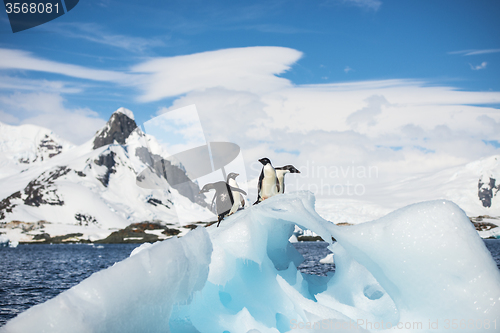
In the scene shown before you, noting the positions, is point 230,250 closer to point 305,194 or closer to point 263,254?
point 263,254

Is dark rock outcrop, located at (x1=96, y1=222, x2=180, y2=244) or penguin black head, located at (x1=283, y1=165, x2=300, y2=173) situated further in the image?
dark rock outcrop, located at (x1=96, y1=222, x2=180, y2=244)

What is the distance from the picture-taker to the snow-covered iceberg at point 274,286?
4.15 metres

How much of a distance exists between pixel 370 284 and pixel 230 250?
2913 mm

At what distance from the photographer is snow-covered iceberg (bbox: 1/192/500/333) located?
4.15 metres

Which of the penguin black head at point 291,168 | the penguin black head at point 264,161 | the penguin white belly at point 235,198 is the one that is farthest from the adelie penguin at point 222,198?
the penguin black head at point 291,168

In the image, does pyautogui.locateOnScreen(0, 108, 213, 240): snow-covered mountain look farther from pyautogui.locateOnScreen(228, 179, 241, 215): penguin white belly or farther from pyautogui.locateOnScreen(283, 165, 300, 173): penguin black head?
pyautogui.locateOnScreen(228, 179, 241, 215): penguin white belly

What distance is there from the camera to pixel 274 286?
20.3 ft

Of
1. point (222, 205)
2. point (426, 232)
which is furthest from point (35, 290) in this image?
point (426, 232)

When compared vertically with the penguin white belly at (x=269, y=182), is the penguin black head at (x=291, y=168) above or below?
above

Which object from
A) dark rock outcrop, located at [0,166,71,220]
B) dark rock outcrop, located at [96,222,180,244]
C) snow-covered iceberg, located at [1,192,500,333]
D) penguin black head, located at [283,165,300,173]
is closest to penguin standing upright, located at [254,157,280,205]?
penguin black head, located at [283,165,300,173]

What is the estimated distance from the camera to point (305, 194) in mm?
7738

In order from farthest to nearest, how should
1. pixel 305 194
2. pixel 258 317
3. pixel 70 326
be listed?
1. pixel 305 194
2. pixel 258 317
3. pixel 70 326

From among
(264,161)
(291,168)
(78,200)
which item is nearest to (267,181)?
(264,161)

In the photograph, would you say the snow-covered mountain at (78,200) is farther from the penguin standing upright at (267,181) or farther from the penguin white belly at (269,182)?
the penguin white belly at (269,182)
